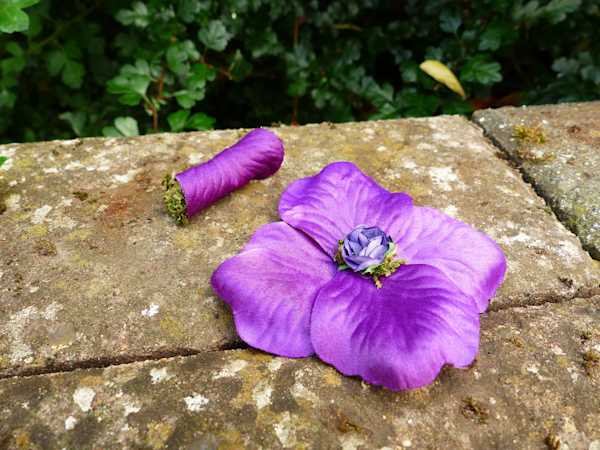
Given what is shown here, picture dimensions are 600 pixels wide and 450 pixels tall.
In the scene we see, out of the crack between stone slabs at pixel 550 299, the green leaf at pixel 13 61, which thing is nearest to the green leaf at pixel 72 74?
the green leaf at pixel 13 61

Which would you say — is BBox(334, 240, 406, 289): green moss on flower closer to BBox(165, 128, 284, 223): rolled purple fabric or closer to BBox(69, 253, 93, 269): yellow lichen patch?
BBox(165, 128, 284, 223): rolled purple fabric

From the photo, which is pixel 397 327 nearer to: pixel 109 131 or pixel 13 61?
pixel 109 131

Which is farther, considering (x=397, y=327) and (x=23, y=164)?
(x=23, y=164)

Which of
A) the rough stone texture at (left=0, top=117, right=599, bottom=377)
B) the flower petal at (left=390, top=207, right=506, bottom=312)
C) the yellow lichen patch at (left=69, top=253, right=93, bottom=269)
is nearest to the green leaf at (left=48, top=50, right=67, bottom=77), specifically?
the rough stone texture at (left=0, top=117, right=599, bottom=377)

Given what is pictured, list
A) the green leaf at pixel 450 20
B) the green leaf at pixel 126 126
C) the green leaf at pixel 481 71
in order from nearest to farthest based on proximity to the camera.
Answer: the green leaf at pixel 126 126 → the green leaf at pixel 481 71 → the green leaf at pixel 450 20

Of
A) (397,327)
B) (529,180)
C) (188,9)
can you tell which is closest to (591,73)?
(529,180)

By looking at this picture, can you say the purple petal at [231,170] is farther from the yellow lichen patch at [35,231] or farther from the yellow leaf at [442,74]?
the yellow leaf at [442,74]
